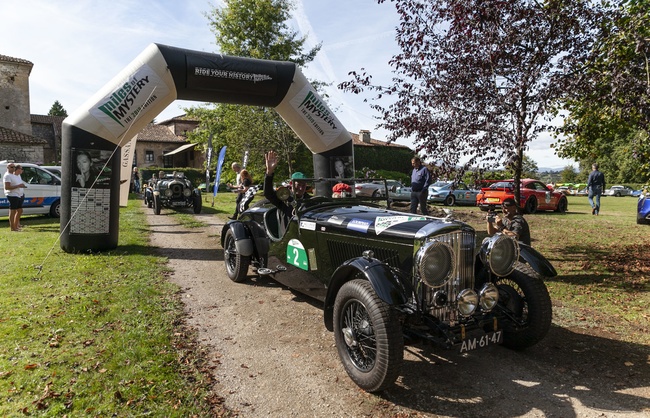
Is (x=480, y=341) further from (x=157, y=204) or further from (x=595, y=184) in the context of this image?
(x=595, y=184)

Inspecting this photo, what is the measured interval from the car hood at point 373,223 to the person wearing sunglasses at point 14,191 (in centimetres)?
937

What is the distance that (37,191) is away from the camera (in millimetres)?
12648

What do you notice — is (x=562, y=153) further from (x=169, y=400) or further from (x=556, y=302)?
(x=169, y=400)

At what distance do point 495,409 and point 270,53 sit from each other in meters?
26.6

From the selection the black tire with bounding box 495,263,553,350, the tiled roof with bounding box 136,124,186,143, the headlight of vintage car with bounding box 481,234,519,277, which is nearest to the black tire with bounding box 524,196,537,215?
the black tire with bounding box 495,263,553,350

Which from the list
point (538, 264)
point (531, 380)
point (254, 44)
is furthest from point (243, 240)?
point (254, 44)

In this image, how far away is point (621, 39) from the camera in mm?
5914

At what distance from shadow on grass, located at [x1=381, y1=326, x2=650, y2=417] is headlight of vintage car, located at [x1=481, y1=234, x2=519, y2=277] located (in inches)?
33.0

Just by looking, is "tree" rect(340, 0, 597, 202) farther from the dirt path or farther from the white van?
the white van

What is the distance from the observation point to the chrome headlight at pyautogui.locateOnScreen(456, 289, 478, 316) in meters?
3.33

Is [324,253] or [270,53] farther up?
[270,53]

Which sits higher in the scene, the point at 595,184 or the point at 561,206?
the point at 595,184

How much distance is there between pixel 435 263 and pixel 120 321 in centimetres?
345

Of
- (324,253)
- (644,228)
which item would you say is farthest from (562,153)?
(324,253)
